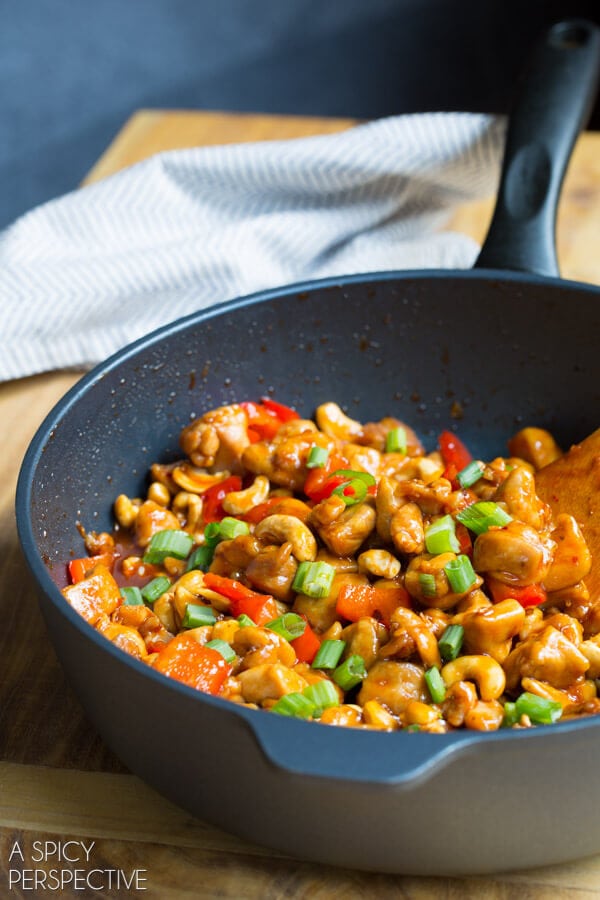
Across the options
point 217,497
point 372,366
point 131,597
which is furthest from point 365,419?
point 131,597

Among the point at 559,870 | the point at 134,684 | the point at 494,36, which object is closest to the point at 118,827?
the point at 134,684

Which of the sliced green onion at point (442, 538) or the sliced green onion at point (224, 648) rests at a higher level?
the sliced green onion at point (442, 538)

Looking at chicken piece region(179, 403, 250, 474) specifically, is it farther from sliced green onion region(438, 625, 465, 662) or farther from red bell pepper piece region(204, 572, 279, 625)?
sliced green onion region(438, 625, 465, 662)

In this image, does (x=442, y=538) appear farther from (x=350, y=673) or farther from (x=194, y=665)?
(x=194, y=665)

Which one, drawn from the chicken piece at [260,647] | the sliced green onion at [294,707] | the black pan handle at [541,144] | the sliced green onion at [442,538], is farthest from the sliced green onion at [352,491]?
the black pan handle at [541,144]

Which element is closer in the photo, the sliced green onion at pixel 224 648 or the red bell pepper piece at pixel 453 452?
the sliced green onion at pixel 224 648

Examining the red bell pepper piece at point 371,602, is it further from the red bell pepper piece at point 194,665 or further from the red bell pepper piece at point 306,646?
the red bell pepper piece at point 194,665

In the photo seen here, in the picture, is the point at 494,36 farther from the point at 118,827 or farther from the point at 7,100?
the point at 118,827
